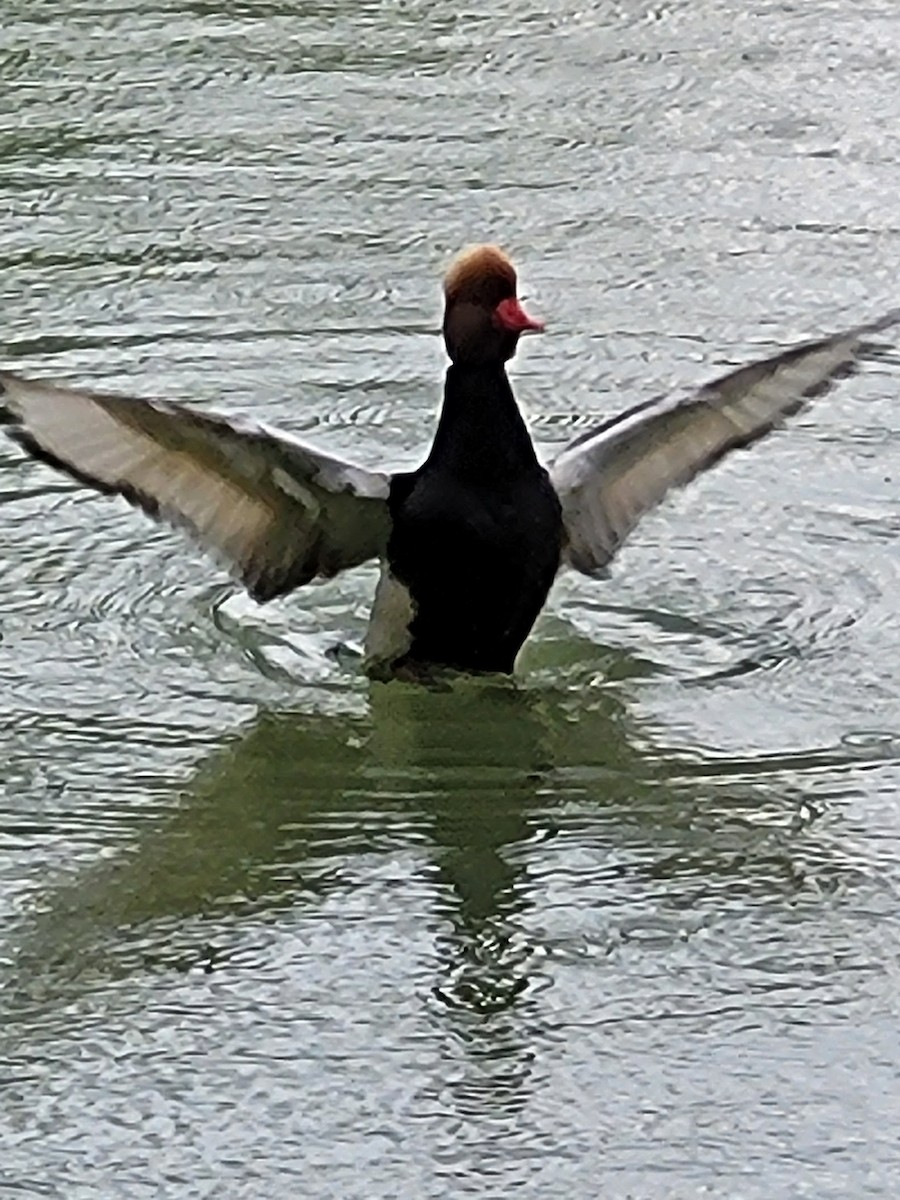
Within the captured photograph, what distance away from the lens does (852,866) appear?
4609mm

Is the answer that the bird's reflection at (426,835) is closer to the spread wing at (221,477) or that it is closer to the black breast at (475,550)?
the black breast at (475,550)

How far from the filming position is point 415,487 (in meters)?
5.17

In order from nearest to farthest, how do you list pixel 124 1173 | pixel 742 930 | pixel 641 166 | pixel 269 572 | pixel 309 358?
1. pixel 124 1173
2. pixel 742 930
3. pixel 269 572
4. pixel 309 358
5. pixel 641 166

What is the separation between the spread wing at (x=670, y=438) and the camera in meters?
5.36

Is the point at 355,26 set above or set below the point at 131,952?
above

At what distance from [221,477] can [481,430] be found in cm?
43

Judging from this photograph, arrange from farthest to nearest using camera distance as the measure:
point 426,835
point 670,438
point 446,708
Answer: point 670,438 < point 446,708 < point 426,835

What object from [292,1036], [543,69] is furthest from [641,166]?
[292,1036]

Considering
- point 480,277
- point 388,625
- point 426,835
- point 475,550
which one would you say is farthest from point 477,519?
point 426,835

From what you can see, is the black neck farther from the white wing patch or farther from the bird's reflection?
the bird's reflection

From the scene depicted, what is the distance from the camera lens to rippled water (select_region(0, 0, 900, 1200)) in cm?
391

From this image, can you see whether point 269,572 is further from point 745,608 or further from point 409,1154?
point 409,1154

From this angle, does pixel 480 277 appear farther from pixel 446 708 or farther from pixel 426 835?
pixel 426 835

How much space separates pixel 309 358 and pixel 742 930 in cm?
262
